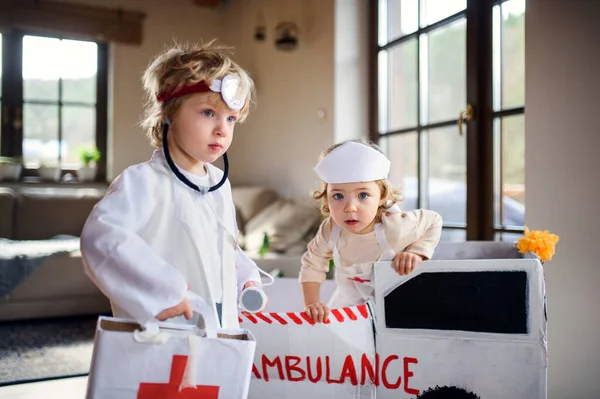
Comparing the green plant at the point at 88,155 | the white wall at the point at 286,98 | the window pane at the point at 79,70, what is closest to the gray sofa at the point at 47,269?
the green plant at the point at 88,155

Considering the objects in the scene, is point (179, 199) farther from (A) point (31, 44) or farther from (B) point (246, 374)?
(A) point (31, 44)

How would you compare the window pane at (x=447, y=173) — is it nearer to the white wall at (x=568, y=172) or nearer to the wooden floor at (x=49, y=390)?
the white wall at (x=568, y=172)

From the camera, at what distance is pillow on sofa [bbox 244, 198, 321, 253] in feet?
11.1

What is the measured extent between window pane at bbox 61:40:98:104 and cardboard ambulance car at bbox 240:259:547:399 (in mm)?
4178

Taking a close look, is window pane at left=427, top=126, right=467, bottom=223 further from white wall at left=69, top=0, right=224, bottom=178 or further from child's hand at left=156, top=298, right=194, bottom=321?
white wall at left=69, top=0, right=224, bottom=178

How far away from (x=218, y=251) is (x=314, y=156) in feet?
8.77

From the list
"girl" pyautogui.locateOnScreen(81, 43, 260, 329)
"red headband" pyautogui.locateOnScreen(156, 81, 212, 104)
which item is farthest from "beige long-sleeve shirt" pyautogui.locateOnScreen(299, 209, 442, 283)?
"red headband" pyautogui.locateOnScreen(156, 81, 212, 104)

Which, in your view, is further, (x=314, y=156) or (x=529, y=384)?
(x=314, y=156)

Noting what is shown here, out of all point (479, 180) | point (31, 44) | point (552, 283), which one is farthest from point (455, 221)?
point (31, 44)

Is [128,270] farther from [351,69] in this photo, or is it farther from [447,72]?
[351,69]

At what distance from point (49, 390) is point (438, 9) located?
2.46m

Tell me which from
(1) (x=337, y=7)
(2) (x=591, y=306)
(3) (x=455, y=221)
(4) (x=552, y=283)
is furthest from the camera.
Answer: (1) (x=337, y=7)

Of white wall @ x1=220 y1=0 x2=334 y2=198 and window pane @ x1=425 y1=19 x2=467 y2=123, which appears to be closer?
window pane @ x1=425 y1=19 x2=467 y2=123

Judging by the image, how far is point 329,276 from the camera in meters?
2.92
